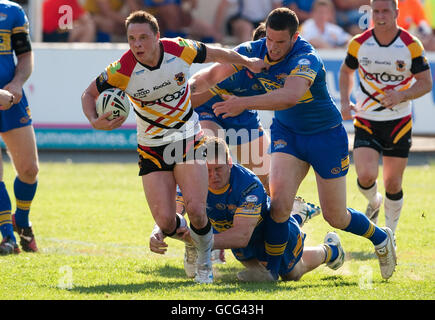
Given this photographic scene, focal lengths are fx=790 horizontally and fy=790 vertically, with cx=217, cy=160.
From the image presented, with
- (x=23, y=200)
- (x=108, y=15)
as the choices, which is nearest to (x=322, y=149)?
(x=23, y=200)

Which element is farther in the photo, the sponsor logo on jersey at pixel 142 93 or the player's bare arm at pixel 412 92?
the player's bare arm at pixel 412 92

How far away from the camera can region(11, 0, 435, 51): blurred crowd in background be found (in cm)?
1545

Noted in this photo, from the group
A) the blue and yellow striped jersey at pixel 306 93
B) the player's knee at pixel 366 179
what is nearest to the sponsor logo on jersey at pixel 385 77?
the player's knee at pixel 366 179

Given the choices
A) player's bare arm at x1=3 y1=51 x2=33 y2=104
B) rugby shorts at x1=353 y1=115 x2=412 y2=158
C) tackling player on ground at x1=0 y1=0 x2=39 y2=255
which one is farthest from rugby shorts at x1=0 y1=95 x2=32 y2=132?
rugby shorts at x1=353 y1=115 x2=412 y2=158

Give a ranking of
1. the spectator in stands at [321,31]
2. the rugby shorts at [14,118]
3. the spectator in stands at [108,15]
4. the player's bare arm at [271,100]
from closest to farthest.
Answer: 1. the player's bare arm at [271,100]
2. the rugby shorts at [14,118]
3. the spectator in stands at [321,31]
4. the spectator in stands at [108,15]

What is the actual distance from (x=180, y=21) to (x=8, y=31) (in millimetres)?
8392

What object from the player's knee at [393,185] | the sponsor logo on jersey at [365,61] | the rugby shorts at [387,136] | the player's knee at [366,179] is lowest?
the player's knee at [393,185]

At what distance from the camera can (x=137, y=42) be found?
626cm

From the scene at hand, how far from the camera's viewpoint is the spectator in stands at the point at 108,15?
15.9 m

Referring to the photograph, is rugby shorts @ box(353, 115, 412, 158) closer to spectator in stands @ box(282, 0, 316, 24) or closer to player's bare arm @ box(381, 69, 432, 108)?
player's bare arm @ box(381, 69, 432, 108)

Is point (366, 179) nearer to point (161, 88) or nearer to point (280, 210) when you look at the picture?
point (280, 210)

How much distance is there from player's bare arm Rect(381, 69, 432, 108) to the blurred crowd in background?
7029 millimetres

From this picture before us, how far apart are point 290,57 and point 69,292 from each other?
105 inches

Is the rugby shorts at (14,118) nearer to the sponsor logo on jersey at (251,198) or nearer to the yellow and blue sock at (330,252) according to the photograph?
the sponsor logo on jersey at (251,198)
